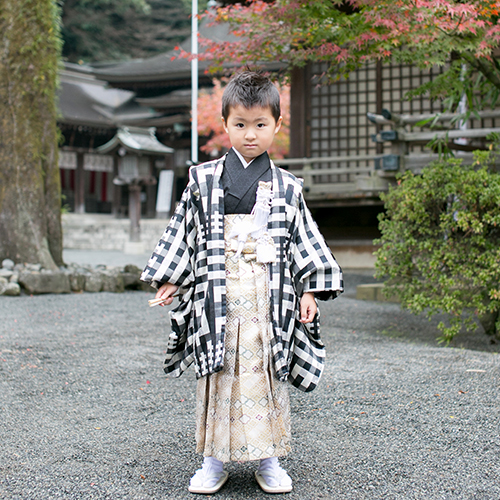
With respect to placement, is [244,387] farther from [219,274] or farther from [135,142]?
[135,142]

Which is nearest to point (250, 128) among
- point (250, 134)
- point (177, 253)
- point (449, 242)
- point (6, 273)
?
point (250, 134)

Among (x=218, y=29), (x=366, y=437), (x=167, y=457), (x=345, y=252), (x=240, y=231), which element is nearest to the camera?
(x=240, y=231)

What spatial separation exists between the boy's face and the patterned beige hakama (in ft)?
0.89

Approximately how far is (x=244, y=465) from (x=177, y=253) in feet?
3.21

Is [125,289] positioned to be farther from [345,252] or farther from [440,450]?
[440,450]

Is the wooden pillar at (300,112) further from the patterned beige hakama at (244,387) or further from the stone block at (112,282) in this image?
the patterned beige hakama at (244,387)

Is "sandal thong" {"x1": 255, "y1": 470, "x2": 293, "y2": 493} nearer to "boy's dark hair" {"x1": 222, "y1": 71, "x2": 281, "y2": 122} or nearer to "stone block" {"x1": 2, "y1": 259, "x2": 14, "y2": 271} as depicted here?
"boy's dark hair" {"x1": 222, "y1": 71, "x2": 281, "y2": 122}

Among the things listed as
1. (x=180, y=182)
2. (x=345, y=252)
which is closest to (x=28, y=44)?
(x=345, y=252)

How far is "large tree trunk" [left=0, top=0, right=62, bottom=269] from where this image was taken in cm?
818

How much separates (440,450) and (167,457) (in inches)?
46.8

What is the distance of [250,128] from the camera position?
2.17m

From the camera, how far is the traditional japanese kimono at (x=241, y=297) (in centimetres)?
213

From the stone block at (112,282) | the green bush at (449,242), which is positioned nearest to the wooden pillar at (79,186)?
the stone block at (112,282)

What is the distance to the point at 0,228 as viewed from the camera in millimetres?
8242
